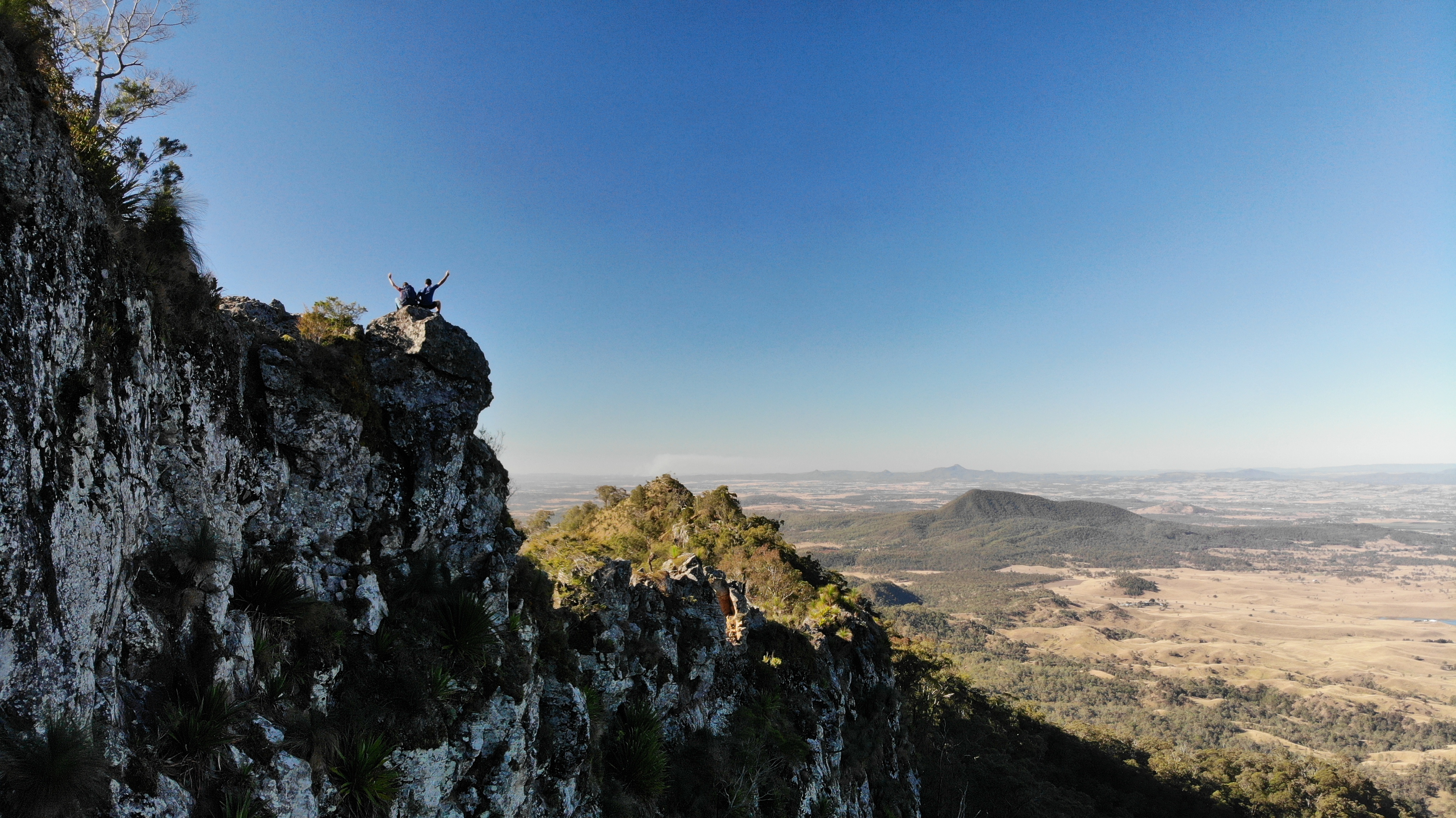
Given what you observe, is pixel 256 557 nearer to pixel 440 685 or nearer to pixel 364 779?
pixel 440 685

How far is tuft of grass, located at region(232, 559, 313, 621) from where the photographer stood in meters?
6.64

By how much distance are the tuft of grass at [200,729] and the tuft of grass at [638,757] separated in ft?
25.2

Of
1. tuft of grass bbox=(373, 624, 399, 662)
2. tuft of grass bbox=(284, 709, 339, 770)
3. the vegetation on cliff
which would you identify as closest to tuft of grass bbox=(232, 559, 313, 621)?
tuft of grass bbox=(373, 624, 399, 662)

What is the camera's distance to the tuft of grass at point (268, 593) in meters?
6.64

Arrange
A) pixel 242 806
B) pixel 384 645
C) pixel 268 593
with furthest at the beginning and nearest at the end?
1. pixel 384 645
2. pixel 268 593
3. pixel 242 806

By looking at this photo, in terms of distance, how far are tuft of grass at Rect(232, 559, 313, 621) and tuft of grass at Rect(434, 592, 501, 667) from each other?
1921 mm

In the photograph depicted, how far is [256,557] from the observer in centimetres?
700

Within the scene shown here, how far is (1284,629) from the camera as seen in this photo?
494ft

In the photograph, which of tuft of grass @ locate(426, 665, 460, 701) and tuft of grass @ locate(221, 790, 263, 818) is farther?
tuft of grass @ locate(426, 665, 460, 701)

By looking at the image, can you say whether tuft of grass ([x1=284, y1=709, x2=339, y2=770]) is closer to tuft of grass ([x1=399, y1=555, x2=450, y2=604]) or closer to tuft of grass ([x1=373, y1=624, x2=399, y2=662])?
tuft of grass ([x1=373, y1=624, x2=399, y2=662])

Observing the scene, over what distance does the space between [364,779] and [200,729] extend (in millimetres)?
1994

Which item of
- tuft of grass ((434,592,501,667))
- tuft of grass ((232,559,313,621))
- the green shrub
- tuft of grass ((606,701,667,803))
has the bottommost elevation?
tuft of grass ((606,701,667,803))

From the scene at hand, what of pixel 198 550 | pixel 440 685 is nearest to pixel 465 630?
pixel 440 685

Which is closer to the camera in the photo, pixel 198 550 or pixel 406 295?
pixel 198 550
